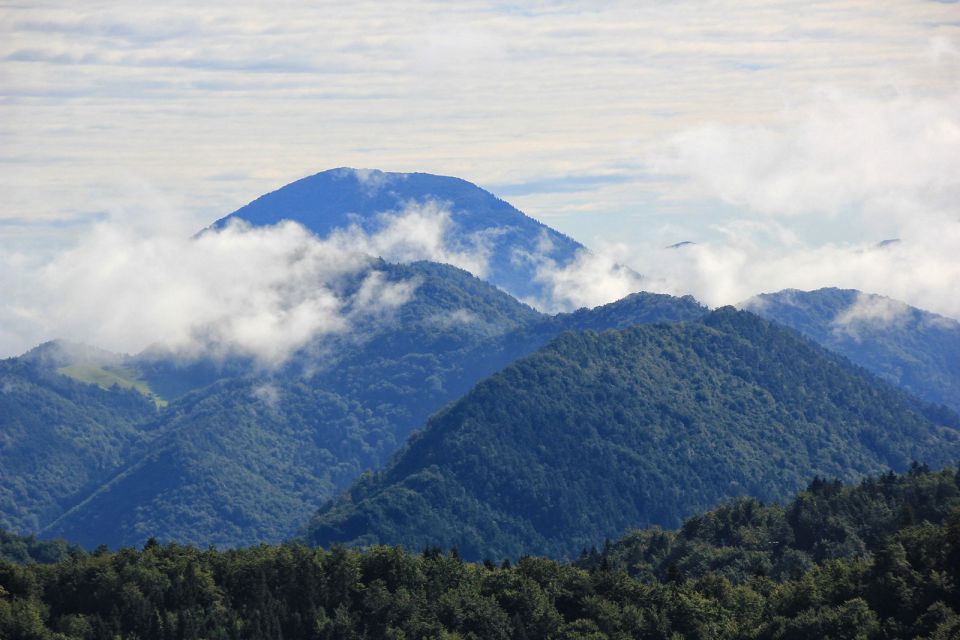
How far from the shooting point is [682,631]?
194500 millimetres

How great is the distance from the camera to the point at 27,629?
18675 centimetres

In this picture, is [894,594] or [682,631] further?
[682,631]

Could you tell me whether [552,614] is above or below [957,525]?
below

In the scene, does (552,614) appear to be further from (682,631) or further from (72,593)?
(72,593)

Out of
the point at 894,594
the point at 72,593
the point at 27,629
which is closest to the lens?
the point at 894,594

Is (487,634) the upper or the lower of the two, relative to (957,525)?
lower

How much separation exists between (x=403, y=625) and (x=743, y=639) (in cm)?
4491

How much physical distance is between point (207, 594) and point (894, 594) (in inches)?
3565

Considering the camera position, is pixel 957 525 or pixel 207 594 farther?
pixel 207 594

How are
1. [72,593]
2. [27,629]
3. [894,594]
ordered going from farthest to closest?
[72,593] → [27,629] → [894,594]

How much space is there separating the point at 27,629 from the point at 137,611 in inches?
565

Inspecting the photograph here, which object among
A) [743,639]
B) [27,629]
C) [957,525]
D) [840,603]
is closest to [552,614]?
[743,639]

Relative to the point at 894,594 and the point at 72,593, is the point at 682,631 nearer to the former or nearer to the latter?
the point at 894,594

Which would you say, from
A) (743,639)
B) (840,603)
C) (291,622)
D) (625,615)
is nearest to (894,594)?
(840,603)
